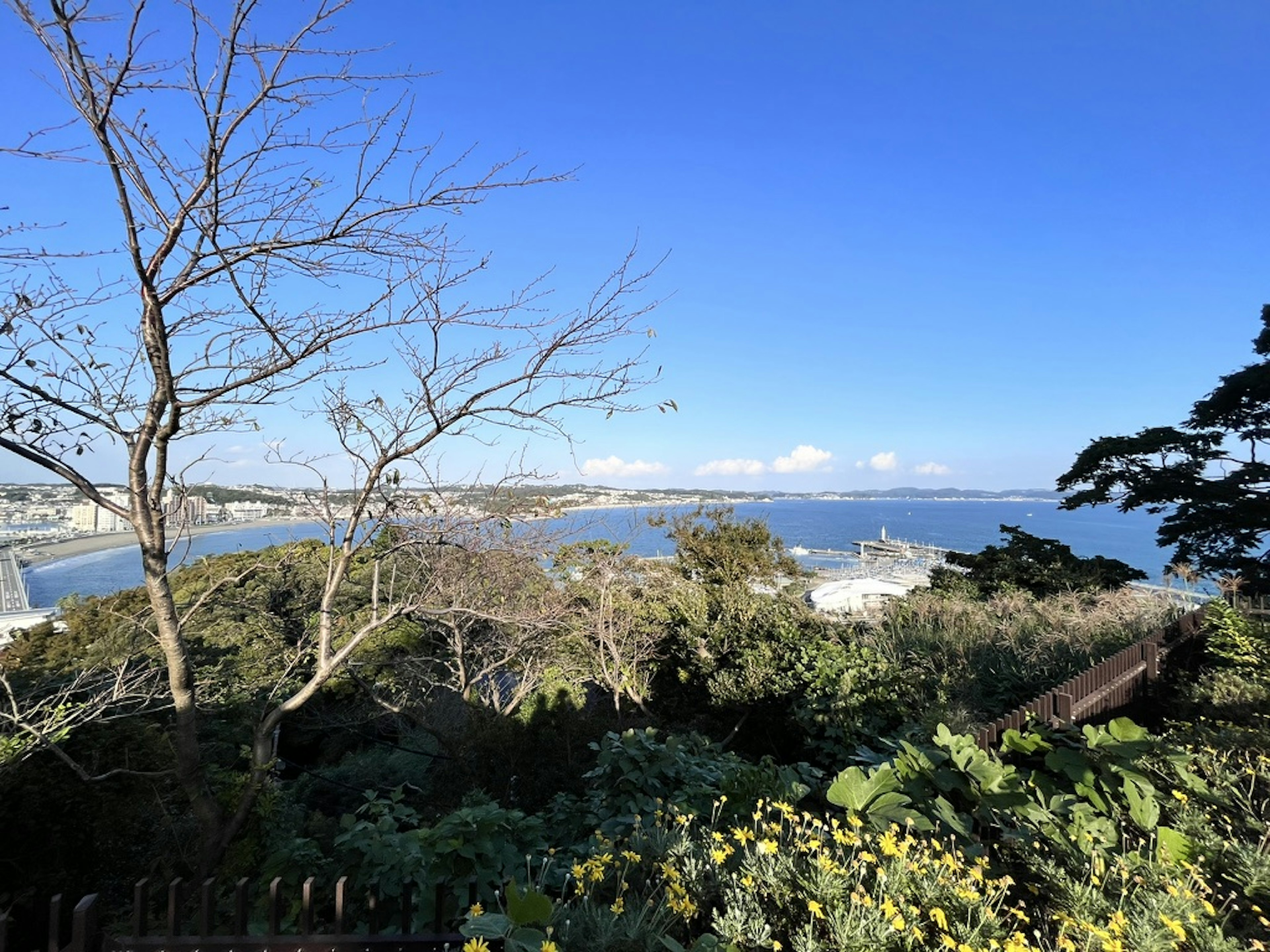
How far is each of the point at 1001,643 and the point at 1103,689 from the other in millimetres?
2690

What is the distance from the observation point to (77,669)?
19.5 feet

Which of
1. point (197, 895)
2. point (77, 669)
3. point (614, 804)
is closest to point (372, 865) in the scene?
point (614, 804)

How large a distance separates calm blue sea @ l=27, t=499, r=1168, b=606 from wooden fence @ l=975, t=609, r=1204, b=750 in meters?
2.81

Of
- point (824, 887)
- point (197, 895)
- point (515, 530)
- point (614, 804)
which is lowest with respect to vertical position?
point (197, 895)

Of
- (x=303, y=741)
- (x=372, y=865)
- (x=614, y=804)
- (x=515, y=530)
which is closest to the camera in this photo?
(x=372, y=865)

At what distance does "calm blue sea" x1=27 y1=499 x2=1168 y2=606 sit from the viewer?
4.73 meters

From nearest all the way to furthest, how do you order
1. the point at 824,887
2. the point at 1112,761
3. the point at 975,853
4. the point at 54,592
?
1. the point at 824,887
2. the point at 975,853
3. the point at 1112,761
4. the point at 54,592

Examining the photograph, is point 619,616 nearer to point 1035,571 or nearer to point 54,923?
point 54,923

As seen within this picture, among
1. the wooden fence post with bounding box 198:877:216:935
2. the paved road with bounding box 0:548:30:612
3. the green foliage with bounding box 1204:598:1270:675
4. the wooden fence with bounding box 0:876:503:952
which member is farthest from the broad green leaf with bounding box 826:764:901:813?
the paved road with bounding box 0:548:30:612

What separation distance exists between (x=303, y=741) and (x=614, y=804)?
9653 mm

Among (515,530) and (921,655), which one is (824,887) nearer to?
(515,530)

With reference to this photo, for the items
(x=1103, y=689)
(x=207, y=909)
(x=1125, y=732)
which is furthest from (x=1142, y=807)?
(x=207, y=909)

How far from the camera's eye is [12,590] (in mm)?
18922

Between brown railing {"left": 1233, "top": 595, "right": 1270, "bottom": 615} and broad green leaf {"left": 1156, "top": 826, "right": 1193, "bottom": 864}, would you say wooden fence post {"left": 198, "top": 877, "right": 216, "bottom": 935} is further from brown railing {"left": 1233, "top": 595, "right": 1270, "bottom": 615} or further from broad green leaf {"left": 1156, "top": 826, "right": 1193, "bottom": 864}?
brown railing {"left": 1233, "top": 595, "right": 1270, "bottom": 615}
